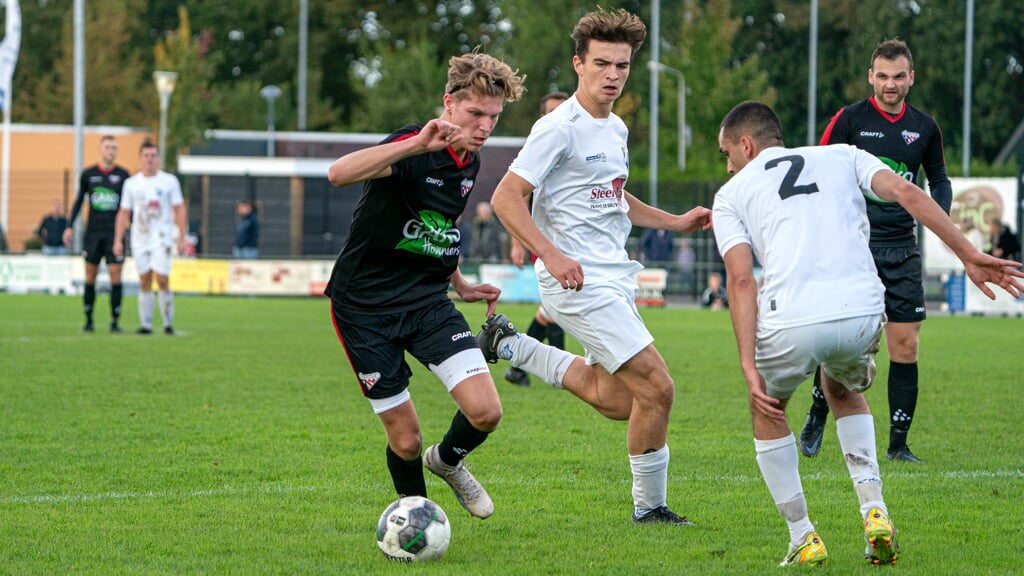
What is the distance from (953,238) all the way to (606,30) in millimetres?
1959

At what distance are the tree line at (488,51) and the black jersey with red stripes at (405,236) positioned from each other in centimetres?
3227

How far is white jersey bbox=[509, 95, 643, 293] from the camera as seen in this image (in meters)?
6.14

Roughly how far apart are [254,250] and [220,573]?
24979 millimetres

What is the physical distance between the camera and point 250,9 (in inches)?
2215

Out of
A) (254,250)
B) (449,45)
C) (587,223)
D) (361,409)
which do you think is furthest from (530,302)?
(449,45)

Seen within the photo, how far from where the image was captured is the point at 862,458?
5.36m

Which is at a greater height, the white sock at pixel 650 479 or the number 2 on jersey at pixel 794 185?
the number 2 on jersey at pixel 794 185

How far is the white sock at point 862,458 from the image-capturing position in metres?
5.26

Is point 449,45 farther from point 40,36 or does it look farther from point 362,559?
point 362,559

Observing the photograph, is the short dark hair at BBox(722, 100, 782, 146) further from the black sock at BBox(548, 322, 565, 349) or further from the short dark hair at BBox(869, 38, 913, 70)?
the black sock at BBox(548, 322, 565, 349)

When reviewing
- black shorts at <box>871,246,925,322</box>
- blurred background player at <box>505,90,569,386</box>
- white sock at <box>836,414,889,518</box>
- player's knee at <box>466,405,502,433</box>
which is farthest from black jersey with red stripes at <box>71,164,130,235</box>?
white sock at <box>836,414,889,518</box>

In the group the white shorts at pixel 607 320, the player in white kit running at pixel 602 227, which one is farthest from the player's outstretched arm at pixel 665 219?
the white shorts at pixel 607 320

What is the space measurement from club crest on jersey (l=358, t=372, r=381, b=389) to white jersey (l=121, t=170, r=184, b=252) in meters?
10.7

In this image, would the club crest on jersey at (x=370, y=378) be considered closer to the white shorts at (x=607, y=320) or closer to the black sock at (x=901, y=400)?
the white shorts at (x=607, y=320)
